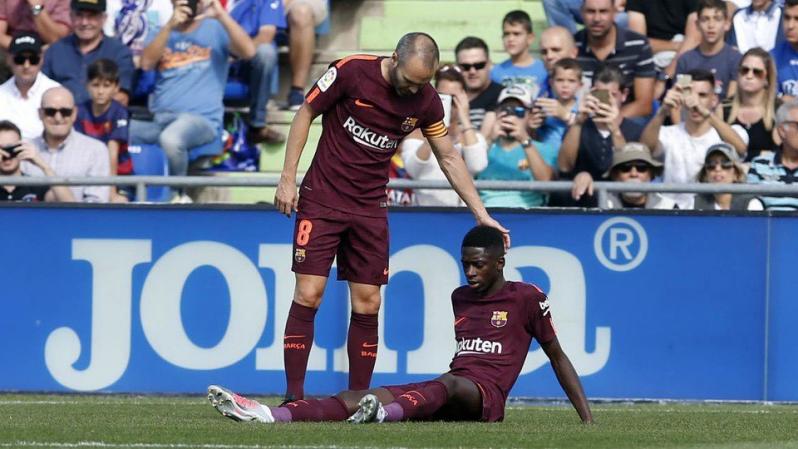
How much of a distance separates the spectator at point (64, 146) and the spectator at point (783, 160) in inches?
208

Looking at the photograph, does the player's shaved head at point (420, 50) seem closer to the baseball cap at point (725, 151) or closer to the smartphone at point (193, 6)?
the baseball cap at point (725, 151)

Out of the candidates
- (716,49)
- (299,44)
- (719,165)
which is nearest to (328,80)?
(719,165)

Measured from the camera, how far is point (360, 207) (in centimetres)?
860

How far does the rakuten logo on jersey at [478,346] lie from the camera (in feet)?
26.9

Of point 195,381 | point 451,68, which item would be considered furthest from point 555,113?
point 195,381

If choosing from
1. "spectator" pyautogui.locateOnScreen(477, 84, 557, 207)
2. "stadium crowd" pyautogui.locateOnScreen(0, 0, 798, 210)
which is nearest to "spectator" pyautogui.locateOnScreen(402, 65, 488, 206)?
"stadium crowd" pyautogui.locateOnScreen(0, 0, 798, 210)

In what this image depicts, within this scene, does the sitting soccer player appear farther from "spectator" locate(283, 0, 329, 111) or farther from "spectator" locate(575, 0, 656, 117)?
"spectator" locate(283, 0, 329, 111)

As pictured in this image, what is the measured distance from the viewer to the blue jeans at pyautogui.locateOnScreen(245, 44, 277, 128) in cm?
1409

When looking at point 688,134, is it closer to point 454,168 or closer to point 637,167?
point 637,167

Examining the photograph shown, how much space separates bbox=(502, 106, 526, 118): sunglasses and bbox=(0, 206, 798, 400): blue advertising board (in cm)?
Result: 151

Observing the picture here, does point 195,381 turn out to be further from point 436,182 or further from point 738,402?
point 738,402

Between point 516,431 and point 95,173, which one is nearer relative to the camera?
point 516,431

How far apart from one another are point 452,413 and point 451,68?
17.0ft

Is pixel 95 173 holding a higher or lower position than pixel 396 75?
lower
